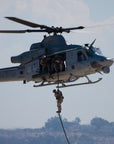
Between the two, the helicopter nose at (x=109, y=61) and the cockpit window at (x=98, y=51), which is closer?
the helicopter nose at (x=109, y=61)

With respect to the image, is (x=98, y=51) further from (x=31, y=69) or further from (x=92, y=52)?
(x=31, y=69)

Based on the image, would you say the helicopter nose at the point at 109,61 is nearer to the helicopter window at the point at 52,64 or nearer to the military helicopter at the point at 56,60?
the military helicopter at the point at 56,60

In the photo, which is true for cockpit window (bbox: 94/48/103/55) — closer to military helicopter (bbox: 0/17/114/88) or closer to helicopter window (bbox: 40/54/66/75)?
military helicopter (bbox: 0/17/114/88)

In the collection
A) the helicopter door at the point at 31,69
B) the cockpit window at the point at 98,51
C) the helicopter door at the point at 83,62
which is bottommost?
the helicopter door at the point at 31,69

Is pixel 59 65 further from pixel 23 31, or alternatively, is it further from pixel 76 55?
pixel 23 31

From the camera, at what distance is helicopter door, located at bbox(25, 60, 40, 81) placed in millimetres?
25941

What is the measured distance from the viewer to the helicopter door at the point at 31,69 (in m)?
25.9

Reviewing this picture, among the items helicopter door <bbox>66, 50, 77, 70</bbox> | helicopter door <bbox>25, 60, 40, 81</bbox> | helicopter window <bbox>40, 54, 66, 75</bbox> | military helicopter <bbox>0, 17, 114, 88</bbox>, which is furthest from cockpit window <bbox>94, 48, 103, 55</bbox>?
helicopter door <bbox>25, 60, 40, 81</bbox>

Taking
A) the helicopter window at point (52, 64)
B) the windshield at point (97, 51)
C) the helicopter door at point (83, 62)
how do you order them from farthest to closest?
1. the helicopter window at point (52, 64)
2. the windshield at point (97, 51)
3. the helicopter door at point (83, 62)

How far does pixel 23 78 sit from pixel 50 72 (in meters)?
2.45

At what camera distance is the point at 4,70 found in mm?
28406

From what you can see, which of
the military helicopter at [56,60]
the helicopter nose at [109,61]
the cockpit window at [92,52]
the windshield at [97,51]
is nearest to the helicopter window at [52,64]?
the military helicopter at [56,60]

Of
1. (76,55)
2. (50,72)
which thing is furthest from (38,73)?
(76,55)

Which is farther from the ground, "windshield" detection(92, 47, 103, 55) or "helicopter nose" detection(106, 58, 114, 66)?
"windshield" detection(92, 47, 103, 55)
